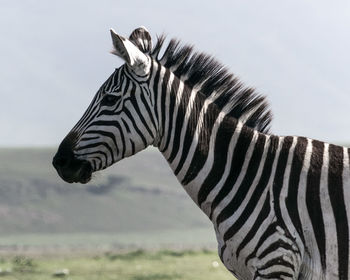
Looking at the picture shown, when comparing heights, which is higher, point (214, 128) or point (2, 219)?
point (214, 128)

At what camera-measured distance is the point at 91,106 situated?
776 centimetres

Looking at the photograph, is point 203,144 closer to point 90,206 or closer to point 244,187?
point 244,187

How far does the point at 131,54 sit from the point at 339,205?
235 cm

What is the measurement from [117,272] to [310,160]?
14723mm

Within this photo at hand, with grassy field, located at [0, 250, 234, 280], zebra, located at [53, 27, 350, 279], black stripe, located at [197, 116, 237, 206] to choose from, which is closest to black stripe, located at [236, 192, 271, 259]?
zebra, located at [53, 27, 350, 279]

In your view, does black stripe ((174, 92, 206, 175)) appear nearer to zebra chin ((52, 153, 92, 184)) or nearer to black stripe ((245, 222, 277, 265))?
zebra chin ((52, 153, 92, 184))

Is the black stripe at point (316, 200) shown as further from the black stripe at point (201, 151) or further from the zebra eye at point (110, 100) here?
the zebra eye at point (110, 100)

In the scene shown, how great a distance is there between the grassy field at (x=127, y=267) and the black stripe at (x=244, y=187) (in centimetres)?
1279

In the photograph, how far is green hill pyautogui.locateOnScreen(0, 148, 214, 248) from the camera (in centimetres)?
9112

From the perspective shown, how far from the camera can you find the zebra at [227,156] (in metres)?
7.12

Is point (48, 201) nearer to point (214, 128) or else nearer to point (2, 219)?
point (2, 219)

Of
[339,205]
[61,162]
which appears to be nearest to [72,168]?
[61,162]

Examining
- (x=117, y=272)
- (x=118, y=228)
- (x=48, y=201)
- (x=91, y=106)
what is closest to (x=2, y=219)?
(x=48, y=201)

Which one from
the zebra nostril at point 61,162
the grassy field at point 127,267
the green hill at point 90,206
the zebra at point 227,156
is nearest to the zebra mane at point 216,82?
the zebra at point 227,156
